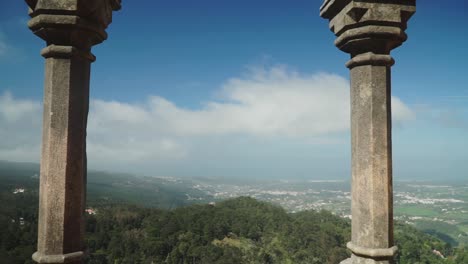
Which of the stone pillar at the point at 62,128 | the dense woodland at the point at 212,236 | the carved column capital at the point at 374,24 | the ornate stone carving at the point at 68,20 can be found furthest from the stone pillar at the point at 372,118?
the dense woodland at the point at 212,236

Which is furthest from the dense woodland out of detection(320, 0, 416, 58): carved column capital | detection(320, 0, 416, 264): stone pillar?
detection(320, 0, 416, 58): carved column capital

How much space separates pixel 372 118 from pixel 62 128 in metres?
3.24

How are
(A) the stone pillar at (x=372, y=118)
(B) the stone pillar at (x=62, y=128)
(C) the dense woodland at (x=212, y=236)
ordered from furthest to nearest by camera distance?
(C) the dense woodland at (x=212, y=236)
(A) the stone pillar at (x=372, y=118)
(B) the stone pillar at (x=62, y=128)

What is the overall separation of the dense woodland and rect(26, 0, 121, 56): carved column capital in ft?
184

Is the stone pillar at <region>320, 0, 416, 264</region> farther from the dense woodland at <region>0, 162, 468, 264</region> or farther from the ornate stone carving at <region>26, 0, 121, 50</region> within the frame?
the dense woodland at <region>0, 162, 468, 264</region>

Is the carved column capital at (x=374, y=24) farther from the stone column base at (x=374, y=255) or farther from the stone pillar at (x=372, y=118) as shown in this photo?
the stone column base at (x=374, y=255)

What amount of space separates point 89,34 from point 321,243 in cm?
8130

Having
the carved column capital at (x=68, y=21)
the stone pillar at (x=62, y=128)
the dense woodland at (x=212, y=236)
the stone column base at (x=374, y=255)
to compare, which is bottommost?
the dense woodland at (x=212, y=236)

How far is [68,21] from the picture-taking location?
126 inches

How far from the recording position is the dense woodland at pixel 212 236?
208ft

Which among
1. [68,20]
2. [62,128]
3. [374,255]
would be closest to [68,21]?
[68,20]

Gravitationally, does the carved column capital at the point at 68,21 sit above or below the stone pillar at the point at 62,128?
above

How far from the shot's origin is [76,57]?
3332mm

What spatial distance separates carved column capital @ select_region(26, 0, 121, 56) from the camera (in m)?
3.22
